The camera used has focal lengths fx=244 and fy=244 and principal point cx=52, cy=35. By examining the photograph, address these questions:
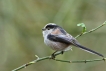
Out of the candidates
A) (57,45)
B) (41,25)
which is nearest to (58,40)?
(57,45)

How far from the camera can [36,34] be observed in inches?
263

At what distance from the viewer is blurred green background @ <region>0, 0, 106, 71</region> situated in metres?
6.22

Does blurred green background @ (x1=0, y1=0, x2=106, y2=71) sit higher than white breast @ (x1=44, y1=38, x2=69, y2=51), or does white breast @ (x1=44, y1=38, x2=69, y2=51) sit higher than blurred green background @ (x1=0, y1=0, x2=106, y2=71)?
blurred green background @ (x1=0, y1=0, x2=106, y2=71)

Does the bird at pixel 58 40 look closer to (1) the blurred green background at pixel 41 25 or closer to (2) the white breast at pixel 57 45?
(2) the white breast at pixel 57 45

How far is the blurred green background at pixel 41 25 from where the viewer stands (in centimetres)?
622

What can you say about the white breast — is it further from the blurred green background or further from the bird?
the blurred green background

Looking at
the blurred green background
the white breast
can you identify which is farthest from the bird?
the blurred green background

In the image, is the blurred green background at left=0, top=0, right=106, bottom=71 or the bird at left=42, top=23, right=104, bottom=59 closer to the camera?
the bird at left=42, top=23, right=104, bottom=59

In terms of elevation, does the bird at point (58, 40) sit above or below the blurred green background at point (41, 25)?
below

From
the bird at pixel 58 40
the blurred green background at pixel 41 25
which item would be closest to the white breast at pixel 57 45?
the bird at pixel 58 40

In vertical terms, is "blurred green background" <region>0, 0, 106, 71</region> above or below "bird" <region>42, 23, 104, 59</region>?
above

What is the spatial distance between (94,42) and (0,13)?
264cm

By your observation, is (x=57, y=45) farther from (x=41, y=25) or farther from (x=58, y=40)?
(x=41, y=25)

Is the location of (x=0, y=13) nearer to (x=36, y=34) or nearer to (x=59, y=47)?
(x=36, y=34)
